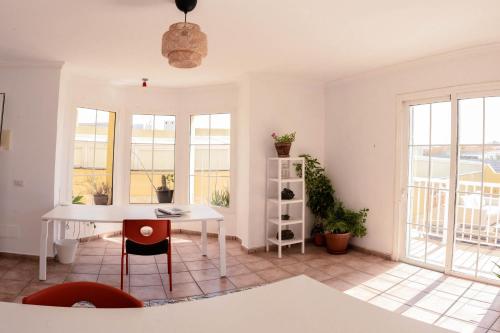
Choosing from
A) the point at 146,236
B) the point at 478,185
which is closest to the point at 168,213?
the point at 146,236

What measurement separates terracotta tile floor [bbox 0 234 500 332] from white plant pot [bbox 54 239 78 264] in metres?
0.11

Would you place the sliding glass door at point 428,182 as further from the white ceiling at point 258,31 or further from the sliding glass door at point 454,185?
the white ceiling at point 258,31

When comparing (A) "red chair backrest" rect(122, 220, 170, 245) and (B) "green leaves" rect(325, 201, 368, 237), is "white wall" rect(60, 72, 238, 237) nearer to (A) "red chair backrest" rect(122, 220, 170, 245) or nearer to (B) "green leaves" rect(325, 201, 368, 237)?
(B) "green leaves" rect(325, 201, 368, 237)

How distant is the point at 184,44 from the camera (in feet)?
6.99

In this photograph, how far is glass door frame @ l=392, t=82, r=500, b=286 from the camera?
11.7 feet

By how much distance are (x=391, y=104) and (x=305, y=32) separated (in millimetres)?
1955

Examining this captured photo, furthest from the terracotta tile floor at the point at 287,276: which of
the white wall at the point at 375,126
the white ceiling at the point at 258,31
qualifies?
the white ceiling at the point at 258,31

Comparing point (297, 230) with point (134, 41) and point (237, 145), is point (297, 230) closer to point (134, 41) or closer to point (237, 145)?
point (237, 145)

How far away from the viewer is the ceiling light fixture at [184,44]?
2.13 metres

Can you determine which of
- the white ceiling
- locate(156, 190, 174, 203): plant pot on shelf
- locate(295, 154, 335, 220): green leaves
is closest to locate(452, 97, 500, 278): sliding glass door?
the white ceiling

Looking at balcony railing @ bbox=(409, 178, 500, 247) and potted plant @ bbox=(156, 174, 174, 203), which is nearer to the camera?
balcony railing @ bbox=(409, 178, 500, 247)

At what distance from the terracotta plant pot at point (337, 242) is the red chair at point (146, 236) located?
249 centimetres

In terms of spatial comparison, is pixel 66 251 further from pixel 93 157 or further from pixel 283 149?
pixel 283 149

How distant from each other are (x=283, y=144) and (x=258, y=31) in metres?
1.82
